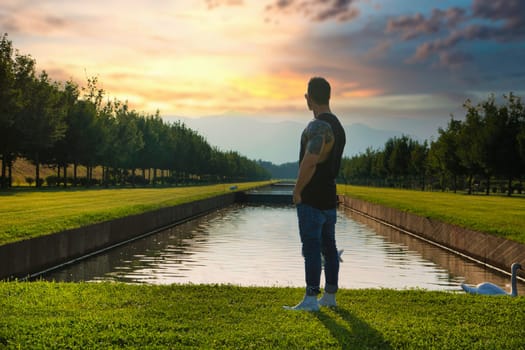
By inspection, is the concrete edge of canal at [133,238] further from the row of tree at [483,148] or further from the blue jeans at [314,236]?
the row of tree at [483,148]

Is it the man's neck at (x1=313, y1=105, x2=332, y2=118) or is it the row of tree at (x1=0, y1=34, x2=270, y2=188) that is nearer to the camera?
the man's neck at (x1=313, y1=105, x2=332, y2=118)

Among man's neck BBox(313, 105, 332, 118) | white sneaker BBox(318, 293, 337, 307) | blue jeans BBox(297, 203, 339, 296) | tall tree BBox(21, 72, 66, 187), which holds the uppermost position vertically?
tall tree BBox(21, 72, 66, 187)

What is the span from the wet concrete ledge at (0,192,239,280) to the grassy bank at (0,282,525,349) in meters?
5.70

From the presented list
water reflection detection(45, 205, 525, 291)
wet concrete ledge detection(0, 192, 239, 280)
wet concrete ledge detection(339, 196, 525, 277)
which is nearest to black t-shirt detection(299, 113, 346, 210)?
water reflection detection(45, 205, 525, 291)

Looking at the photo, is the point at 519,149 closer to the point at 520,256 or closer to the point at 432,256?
the point at 432,256

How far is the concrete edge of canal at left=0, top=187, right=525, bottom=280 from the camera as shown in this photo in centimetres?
1800

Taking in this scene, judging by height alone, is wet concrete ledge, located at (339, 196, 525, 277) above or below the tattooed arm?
below

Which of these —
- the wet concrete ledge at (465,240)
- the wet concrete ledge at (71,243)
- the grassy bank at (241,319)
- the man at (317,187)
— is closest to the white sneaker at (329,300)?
the grassy bank at (241,319)

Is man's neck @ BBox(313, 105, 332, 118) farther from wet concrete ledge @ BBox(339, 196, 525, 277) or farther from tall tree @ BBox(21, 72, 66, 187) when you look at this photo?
tall tree @ BBox(21, 72, 66, 187)

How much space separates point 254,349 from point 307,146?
299 cm

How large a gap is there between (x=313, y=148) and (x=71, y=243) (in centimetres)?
1465

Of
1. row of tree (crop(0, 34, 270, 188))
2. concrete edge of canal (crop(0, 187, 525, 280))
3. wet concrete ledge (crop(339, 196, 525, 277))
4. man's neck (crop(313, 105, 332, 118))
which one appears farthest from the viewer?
row of tree (crop(0, 34, 270, 188))

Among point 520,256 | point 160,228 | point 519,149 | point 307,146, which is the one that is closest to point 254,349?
point 307,146

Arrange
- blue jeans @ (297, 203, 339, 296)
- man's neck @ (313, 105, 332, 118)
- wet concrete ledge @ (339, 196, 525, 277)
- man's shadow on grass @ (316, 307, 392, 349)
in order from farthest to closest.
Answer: wet concrete ledge @ (339, 196, 525, 277) < man's neck @ (313, 105, 332, 118) < blue jeans @ (297, 203, 339, 296) < man's shadow on grass @ (316, 307, 392, 349)
